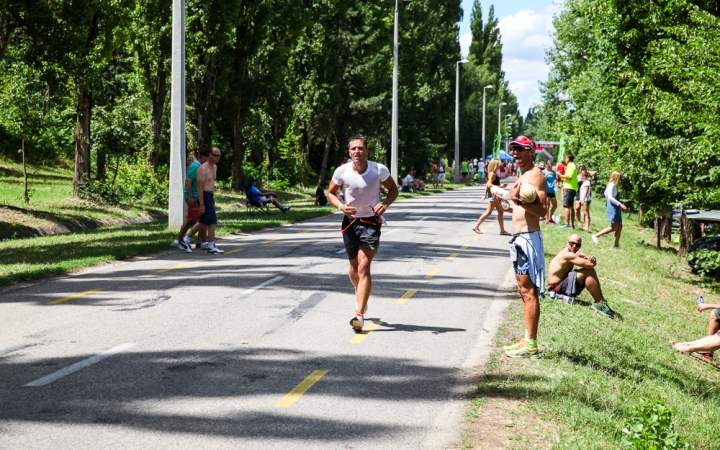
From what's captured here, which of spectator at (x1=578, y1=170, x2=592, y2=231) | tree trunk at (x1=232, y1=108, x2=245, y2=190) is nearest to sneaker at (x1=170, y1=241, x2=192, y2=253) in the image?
spectator at (x1=578, y1=170, x2=592, y2=231)

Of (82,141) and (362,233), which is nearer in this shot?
(362,233)

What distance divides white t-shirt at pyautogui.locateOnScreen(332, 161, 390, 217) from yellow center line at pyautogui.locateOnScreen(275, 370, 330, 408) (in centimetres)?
227

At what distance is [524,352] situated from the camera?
7953 millimetres

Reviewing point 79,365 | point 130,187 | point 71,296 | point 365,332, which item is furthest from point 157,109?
point 79,365

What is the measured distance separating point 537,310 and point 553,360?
1.69 ft

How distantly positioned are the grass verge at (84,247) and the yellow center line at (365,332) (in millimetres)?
5910

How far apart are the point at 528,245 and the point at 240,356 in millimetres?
2890

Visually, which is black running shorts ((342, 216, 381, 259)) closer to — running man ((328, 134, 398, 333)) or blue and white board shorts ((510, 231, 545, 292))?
running man ((328, 134, 398, 333))

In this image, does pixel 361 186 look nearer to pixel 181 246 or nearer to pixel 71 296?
pixel 71 296

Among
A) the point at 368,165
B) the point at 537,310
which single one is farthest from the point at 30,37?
the point at 537,310

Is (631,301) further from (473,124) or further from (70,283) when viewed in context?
(473,124)

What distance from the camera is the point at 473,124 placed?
98250 mm

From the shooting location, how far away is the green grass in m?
6.27

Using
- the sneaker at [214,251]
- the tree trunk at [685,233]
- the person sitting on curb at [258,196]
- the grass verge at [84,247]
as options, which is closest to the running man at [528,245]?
the grass verge at [84,247]
